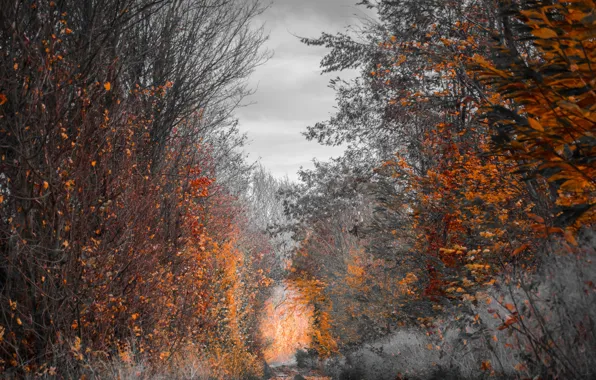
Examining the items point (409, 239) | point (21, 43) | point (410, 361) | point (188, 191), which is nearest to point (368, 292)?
point (409, 239)

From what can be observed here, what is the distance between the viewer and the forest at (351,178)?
259 centimetres

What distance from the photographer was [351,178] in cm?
1330

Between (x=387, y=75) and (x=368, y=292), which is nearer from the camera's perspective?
(x=387, y=75)

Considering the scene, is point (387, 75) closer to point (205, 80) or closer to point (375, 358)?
point (205, 80)

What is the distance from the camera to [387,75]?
9.69 meters

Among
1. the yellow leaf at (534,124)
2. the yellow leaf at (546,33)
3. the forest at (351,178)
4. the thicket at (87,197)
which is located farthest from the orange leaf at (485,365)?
the thicket at (87,197)

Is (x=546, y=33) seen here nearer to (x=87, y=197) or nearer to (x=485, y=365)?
(x=485, y=365)

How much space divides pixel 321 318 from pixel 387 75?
52.5ft

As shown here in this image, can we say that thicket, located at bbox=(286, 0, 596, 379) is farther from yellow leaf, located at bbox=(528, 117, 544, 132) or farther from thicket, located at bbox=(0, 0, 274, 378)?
thicket, located at bbox=(0, 0, 274, 378)

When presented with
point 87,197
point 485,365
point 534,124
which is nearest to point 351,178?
point 87,197

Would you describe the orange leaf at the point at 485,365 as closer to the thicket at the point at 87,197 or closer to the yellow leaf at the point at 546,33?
the yellow leaf at the point at 546,33

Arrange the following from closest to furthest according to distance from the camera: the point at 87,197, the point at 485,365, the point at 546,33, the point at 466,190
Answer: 1. the point at 546,33
2. the point at 485,365
3. the point at 87,197
4. the point at 466,190

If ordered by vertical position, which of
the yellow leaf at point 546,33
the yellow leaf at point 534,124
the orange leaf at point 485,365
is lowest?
the orange leaf at point 485,365

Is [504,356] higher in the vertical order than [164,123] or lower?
lower
